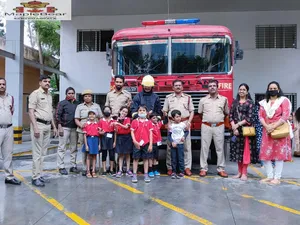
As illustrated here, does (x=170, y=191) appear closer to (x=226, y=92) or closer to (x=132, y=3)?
(x=226, y=92)

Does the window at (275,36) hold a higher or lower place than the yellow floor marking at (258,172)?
higher

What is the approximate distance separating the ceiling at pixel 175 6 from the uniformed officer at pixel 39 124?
9466mm

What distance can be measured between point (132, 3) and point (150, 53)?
7755 mm

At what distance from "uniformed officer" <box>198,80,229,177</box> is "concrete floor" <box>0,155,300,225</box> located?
1.86ft

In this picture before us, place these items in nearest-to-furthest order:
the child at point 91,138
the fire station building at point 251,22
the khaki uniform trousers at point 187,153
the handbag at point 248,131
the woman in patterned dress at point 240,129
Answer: the handbag at point 248,131 → the woman in patterned dress at point 240,129 → the child at point 91,138 → the khaki uniform trousers at point 187,153 → the fire station building at point 251,22

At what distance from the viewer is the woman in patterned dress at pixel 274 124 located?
5883 mm

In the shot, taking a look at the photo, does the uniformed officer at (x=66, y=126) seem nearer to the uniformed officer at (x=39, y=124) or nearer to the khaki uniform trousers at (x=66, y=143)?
the khaki uniform trousers at (x=66, y=143)

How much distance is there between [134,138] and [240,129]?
6.73 feet

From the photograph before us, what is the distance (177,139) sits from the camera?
6.31 m


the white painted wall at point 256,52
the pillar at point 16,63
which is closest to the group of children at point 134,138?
the pillar at point 16,63

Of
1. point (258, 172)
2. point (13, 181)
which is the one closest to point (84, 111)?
point (13, 181)

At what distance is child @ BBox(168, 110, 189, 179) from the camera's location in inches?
248

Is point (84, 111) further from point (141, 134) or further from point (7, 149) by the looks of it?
point (7, 149)

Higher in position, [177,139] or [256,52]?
[256,52]
